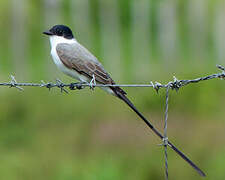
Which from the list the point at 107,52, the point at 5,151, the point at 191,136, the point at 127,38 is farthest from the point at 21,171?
the point at 127,38

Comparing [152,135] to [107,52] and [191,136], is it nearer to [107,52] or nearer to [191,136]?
[191,136]

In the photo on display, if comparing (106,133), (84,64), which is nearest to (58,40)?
(84,64)

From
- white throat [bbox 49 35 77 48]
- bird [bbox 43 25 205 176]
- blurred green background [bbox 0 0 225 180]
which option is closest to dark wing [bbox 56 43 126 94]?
bird [bbox 43 25 205 176]

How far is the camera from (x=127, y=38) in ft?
84.4

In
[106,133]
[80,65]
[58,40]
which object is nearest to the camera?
[80,65]

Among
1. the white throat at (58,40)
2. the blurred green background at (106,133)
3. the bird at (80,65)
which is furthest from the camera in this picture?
the blurred green background at (106,133)

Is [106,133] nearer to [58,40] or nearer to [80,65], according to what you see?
[58,40]

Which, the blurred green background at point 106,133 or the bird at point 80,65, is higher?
the bird at point 80,65

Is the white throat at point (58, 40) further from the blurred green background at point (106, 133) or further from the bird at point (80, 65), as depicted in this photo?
the blurred green background at point (106, 133)

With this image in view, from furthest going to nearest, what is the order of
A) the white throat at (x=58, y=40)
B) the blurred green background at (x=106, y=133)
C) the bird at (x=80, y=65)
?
the blurred green background at (x=106, y=133) → the white throat at (x=58, y=40) → the bird at (x=80, y=65)

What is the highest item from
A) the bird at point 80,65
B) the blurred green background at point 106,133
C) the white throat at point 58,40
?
the white throat at point 58,40

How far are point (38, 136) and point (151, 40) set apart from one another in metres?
17.6

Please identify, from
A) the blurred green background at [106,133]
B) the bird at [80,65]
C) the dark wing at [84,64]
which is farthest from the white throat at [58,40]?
the blurred green background at [106,133]

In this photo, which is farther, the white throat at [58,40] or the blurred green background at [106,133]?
the blurred green background at [106,133]
